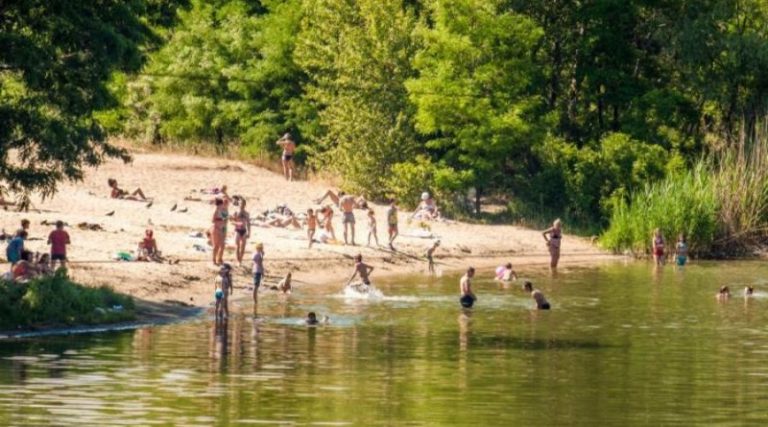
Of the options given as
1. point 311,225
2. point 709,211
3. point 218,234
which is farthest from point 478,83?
point 218,234

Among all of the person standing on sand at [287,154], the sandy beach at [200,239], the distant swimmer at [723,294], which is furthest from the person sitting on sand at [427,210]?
the distant swimmer at [723,294]

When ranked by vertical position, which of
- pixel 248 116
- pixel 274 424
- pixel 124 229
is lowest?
pixel 274 424

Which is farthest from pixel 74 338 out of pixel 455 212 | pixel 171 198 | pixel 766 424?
pixel 455 212

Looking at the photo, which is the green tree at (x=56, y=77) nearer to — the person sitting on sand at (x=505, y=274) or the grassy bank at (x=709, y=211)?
the person sitting on sand at (x=505, y=274)

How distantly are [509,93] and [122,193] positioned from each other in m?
16.3

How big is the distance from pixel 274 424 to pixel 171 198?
3915 centimetres

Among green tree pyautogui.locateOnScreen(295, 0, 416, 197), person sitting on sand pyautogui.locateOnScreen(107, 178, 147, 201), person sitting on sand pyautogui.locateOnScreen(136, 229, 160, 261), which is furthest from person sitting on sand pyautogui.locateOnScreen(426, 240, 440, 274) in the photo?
green tree pyautogui.locateOnScreen(295, 0, 416, 197)

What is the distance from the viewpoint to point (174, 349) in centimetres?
3531

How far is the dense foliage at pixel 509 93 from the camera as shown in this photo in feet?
231

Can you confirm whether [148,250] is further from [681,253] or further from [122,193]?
[681,253]

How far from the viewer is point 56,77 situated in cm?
3778

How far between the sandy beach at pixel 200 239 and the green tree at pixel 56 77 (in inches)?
201

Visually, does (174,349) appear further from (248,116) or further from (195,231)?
(248,116)

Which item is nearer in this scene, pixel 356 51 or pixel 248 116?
pixel 356 51
